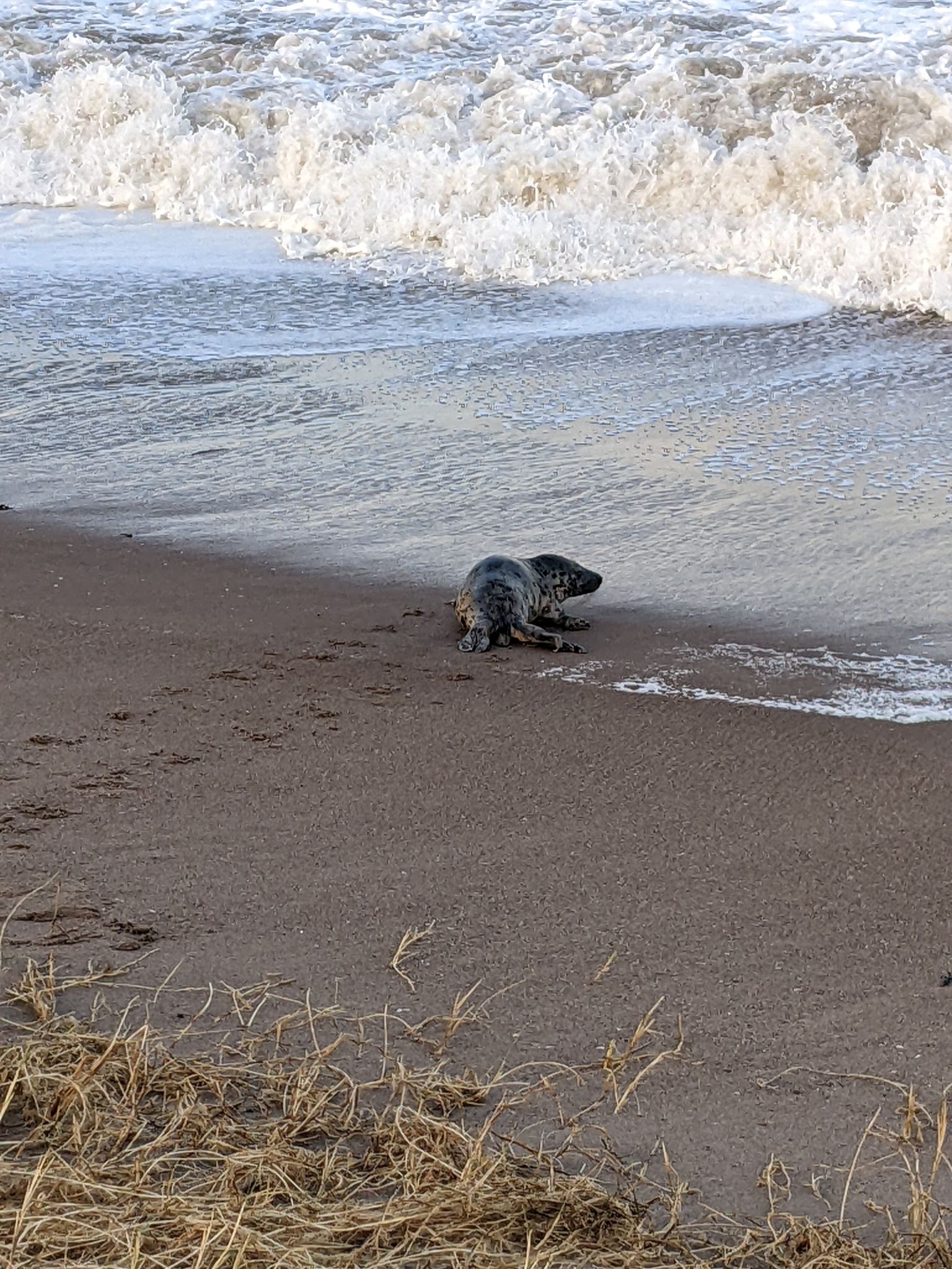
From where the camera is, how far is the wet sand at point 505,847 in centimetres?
284

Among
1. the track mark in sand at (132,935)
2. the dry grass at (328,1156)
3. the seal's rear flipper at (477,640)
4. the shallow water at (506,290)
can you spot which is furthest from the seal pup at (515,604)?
the dry grass at (328,1156)

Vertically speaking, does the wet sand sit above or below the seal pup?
below

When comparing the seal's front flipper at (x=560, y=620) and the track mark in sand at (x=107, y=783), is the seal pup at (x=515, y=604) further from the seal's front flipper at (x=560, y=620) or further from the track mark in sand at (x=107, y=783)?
the track mark in sand at (x=107, y=783)

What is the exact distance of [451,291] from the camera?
9.75 meters

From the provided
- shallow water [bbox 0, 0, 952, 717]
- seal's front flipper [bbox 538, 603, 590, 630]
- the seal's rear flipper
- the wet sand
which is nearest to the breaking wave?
shallow water [bbox 0, 0, 952, 717]

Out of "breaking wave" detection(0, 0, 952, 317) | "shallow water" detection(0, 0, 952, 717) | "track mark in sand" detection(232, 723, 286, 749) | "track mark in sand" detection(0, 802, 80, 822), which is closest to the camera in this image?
"track mark in sand" detection(0, 802, 80, 822)

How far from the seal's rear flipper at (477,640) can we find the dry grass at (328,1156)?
198cm

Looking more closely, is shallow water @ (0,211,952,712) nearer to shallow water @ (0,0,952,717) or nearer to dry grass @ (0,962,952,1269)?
shallow water @ (0,0,952,717)

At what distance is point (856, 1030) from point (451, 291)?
760cm

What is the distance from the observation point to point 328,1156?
7.68ft

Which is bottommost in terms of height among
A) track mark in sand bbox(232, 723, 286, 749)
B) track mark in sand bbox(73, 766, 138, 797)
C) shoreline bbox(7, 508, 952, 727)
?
track mark in sand bbox(73, 766, 138, 797)

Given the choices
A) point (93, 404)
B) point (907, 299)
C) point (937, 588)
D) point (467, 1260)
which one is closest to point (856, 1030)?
point (467, 1260)

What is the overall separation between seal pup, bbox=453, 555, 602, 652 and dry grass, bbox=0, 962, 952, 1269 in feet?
6.51

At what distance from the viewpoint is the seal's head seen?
5.07m
